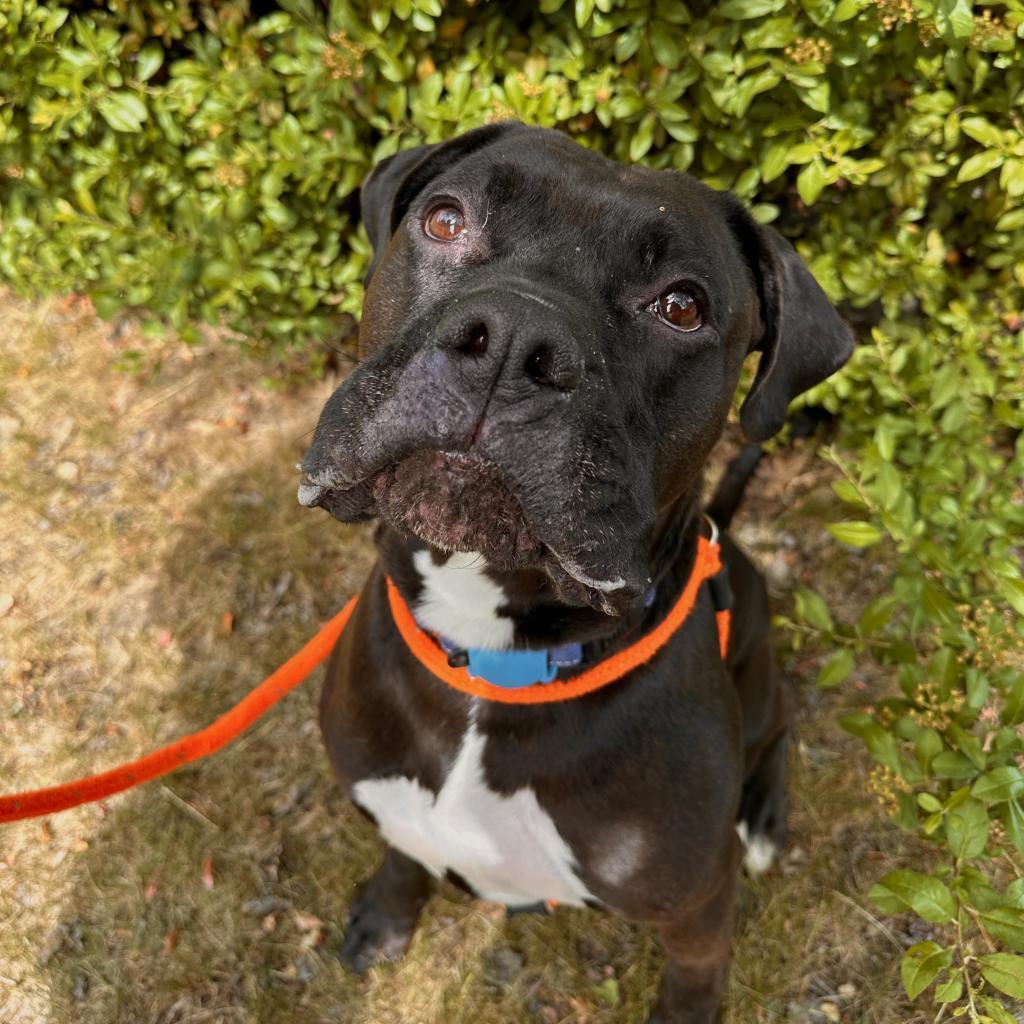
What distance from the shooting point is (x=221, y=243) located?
159 inches

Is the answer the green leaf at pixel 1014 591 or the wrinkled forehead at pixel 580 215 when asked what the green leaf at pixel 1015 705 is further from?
the wrinkled forehead at pixel 580 215

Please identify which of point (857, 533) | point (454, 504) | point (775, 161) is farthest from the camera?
point (775, 161)

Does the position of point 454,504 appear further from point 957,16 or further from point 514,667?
point 957,16

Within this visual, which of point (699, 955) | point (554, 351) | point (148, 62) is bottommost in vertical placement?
point (699, 955)

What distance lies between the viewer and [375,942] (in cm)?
346

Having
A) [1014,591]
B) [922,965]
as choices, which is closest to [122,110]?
[1014,591]

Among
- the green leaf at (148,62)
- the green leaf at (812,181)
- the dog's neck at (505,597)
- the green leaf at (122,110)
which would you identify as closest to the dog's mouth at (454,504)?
the dog's neck at (505,597)

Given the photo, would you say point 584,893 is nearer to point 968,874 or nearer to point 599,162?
point 968,874

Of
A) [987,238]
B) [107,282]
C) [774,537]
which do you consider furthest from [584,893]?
[107,282]

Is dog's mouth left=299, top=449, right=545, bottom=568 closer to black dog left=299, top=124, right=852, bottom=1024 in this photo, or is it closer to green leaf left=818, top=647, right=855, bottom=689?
black dog left=299, top=124, right=852, bottom=1024

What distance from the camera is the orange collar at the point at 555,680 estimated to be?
2.38 metres

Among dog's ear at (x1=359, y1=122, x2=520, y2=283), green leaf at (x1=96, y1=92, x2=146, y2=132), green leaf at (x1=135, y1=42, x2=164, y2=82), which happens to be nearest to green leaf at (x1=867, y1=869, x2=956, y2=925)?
dog's ear at (x1=359, y1=122, x2=520, y2=283)

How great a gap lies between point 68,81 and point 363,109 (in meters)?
1.11

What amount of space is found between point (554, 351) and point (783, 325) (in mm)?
983
